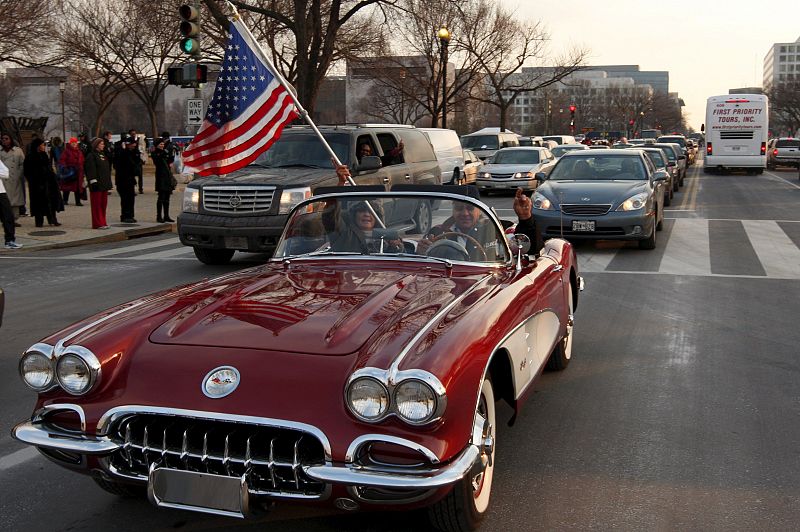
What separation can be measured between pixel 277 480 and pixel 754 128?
135 feet

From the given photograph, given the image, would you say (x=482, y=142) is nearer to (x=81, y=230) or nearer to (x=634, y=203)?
(x=81, y=230)

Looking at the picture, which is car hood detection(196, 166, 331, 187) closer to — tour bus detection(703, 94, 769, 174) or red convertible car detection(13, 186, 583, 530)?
red convertible car detection(13, 186, 583, 530)

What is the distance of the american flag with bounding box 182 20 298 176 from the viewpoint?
8.41 meters

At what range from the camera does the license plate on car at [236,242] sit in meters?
12.3

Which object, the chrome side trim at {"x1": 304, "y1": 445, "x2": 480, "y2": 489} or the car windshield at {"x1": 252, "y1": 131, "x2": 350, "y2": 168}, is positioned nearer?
the chrome side trim at {"x1": 304, "y1": 445, "x2": 480, "y2": 489}

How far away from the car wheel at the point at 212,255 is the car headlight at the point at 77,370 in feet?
29.7

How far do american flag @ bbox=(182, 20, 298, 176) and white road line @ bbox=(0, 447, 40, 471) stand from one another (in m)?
3.75

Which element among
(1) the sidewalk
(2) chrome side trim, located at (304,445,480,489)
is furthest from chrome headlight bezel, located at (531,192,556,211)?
(2) chrome side trim, located at (304,445,480,489)

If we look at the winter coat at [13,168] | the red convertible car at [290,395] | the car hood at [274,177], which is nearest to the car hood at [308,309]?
the red convertible car at [290,395]

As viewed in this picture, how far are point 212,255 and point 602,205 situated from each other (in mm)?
5872

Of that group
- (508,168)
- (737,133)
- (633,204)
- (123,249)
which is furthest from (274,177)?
(737,133)

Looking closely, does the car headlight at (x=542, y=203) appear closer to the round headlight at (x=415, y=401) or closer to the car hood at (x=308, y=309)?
the car hood at (x=308, y=309)

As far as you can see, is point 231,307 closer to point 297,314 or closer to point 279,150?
point 297,314

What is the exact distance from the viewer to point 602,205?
13695 millimetres
